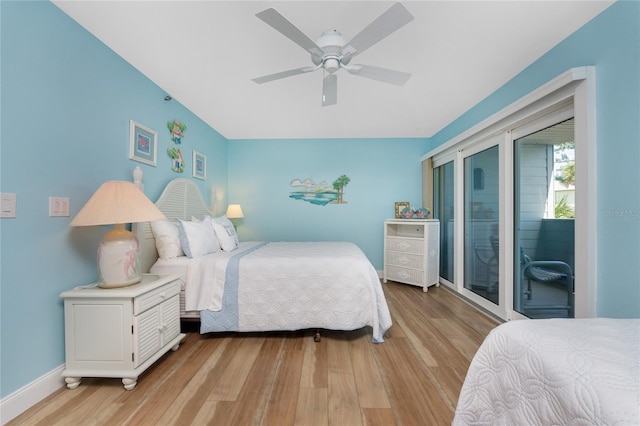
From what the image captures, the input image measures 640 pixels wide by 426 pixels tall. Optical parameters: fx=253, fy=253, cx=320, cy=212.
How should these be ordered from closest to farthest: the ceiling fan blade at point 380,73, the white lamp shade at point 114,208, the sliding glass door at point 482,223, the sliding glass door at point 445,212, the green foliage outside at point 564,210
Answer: the white lamp shade at point 114,208 → the ceiling fan blade at point 380,73 → the green foliage outside at point 564,210 → the sliding glass door at point 482,223 → the sliding glass door at point 445,212

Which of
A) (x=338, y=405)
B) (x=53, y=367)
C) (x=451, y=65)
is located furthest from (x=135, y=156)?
(x=451, y=65)

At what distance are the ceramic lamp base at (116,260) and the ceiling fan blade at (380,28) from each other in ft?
6.08

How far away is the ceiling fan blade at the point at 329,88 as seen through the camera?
1802mm

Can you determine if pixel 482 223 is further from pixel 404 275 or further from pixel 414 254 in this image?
pixel 404 275

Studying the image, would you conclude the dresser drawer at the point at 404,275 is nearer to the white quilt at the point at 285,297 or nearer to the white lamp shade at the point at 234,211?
the white quilt at the point at 285,297

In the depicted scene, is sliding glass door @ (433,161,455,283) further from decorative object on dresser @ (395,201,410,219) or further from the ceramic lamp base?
the ceramic lamp base

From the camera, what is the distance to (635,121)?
1.38 meters

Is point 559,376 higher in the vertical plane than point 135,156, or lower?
lower

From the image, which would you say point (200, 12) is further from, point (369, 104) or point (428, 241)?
point (428, 241)

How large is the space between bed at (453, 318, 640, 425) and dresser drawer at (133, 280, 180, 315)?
1.80 metres

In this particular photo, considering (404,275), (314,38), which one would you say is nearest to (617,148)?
(314,38)

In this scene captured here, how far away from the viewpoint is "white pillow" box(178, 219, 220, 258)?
2.33 metres

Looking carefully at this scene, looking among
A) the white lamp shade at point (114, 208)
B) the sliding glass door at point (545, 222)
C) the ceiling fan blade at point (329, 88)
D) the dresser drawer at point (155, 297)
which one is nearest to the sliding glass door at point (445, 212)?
the sliding glass door at point (545, 222)

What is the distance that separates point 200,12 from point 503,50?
216 cm
